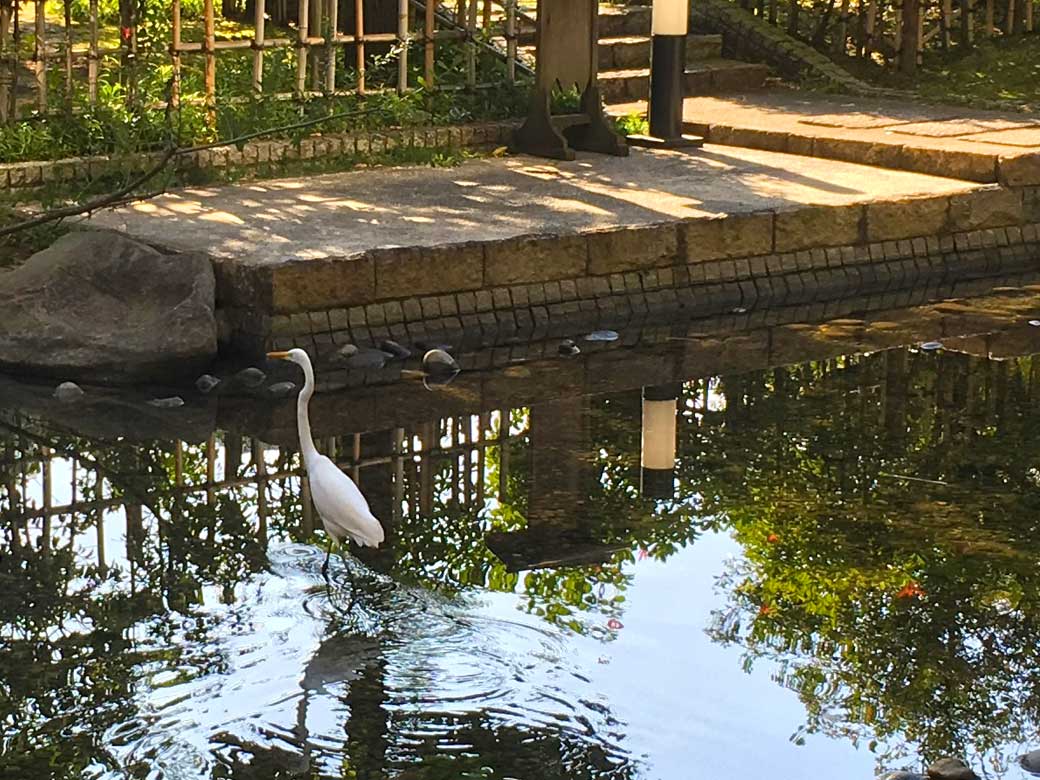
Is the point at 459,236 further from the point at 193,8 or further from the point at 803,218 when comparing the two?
the point at 193,8

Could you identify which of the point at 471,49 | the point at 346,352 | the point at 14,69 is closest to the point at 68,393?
the point at 346,352

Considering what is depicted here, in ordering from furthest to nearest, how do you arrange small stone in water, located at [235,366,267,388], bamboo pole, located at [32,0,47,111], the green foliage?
the green foliage → bamboo pole, located at [32,0,47,111] → small stone in water, located at [235,366,267,388]

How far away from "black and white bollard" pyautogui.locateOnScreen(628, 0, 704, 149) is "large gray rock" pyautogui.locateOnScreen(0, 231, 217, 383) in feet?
13.0

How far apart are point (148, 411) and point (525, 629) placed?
8.81ft

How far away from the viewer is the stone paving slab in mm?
8844

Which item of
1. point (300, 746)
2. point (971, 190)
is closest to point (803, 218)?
point (971, 190)

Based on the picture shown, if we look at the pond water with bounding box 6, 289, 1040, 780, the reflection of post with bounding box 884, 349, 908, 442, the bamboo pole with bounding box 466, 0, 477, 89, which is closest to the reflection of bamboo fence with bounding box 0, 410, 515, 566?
the pond water with bounding box 6, 289, 1040, 780

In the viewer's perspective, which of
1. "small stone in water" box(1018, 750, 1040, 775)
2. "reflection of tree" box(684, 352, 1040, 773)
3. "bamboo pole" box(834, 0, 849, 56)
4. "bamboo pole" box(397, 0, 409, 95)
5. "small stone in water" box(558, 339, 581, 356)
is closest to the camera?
"small stone in water" box(1018, 750, 1040, 775)

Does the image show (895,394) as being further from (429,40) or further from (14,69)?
Answer: (14,69)

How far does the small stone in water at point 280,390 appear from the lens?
7953 millimetres

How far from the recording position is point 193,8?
1473cm

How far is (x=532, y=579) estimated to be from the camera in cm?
606

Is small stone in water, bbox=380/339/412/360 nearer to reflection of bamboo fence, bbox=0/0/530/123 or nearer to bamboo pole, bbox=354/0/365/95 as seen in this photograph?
reflection of bamboo fence, bbox=0/0/530/123

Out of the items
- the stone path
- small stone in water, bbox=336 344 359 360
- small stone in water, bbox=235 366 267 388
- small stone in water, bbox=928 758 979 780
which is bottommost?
small stone in water, bbox=928 758 979 780
